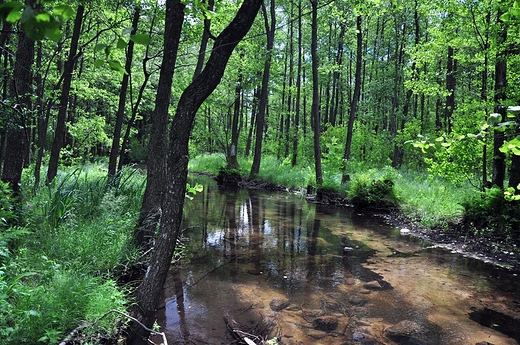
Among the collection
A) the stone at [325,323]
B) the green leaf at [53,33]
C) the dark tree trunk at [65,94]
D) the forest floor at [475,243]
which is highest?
the dark tree trunk at [65,94]

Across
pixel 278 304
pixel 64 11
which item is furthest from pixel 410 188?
pixel 64 11

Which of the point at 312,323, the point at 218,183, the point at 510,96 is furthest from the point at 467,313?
the point at 218,183

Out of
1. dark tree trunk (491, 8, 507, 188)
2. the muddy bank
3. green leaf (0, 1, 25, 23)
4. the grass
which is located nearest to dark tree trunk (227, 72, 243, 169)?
the grass

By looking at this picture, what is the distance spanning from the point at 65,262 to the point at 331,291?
379 cm

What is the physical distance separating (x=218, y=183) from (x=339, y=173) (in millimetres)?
7479

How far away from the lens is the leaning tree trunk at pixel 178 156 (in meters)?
3.10

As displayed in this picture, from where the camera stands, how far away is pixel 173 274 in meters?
5.86

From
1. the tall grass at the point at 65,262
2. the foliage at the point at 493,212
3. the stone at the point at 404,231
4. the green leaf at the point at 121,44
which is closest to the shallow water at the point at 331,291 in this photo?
the stone at the point at 404,231

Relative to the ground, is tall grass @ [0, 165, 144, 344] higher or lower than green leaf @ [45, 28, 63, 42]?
lower

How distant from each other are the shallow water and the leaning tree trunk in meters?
0.83

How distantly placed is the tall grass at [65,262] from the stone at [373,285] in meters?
3.74

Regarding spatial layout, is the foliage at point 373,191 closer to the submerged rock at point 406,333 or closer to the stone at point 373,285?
the stone at point 373,285

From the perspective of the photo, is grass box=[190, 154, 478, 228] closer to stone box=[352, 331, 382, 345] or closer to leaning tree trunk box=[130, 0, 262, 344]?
stone box=[352, 331, 382, 345]

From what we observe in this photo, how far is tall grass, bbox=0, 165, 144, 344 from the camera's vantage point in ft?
9.51
